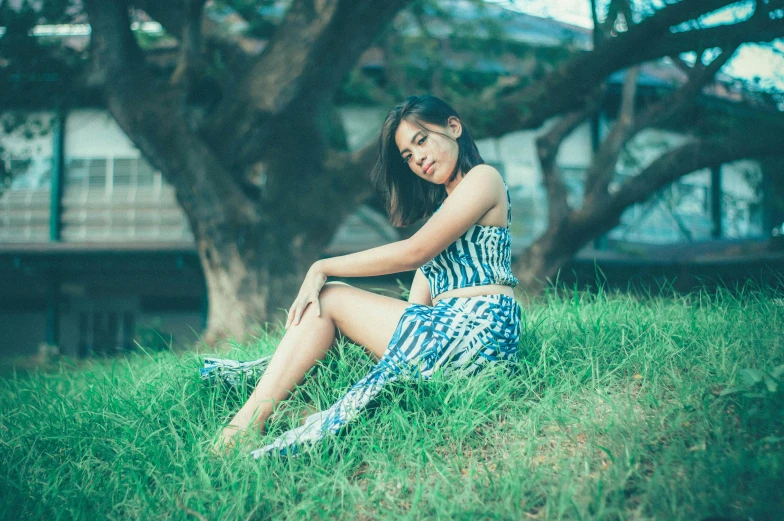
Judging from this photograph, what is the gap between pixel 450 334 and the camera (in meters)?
2.49

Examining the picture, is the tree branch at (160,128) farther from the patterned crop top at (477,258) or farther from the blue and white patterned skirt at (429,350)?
the blue and white patterned skirt at (429,350)

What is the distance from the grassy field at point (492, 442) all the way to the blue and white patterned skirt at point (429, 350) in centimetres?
7

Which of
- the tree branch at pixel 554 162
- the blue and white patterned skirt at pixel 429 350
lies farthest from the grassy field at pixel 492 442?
the tree branch at pixel 554 162

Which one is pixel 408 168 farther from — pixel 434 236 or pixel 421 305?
pixel 421 305

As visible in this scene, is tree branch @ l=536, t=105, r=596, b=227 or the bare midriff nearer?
the bare midriff

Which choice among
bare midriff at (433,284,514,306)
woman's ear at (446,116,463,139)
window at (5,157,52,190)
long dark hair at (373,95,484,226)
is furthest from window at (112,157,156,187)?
bare midriff at (433,284,514,306)

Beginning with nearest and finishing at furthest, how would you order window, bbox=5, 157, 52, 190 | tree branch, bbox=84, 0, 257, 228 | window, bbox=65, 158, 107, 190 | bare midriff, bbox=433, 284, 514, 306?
bare midriff, bbox=433, 284, 514, 306 < tree branch, bbox=84, 0, 257, 228 < window, bbox=65, 158, 107, 190 < window, bbox=5, 157, 52, 190

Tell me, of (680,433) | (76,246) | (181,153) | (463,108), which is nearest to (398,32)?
(463,108)

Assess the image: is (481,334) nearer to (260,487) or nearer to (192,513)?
(260,487)

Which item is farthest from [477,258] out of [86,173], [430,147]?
[86,173]

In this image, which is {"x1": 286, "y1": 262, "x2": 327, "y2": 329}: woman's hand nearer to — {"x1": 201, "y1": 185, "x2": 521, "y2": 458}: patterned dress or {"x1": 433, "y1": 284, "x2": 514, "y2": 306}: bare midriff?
{"x1": 201, "y1": 185, "x2": 521, "y2": 458}: patterned dress

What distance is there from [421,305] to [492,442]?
23.1 inches

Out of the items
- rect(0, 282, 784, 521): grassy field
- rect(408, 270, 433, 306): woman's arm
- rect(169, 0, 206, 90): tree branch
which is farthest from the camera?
rect(169, 0, 206, 90): tree branch

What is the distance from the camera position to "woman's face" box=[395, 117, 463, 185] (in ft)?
9.06
